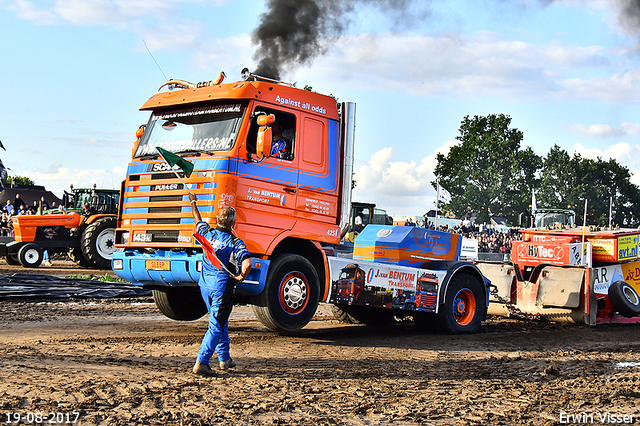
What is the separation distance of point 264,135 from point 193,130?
113 centimetres

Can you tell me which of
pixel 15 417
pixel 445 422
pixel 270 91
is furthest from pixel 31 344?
pixel 445 422

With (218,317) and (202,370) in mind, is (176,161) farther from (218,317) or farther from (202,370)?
(202,370)

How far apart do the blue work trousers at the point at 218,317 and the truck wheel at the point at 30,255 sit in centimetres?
1551

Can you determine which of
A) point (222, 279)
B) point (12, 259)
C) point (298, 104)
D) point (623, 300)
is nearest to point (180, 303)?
point (298, 104)

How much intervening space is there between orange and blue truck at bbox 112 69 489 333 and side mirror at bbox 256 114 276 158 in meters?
0.02

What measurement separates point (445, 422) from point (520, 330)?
6.50 meters

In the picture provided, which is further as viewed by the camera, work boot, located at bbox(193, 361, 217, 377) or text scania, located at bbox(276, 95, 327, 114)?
text scania, located at bbox(276, 95, 327, 114)

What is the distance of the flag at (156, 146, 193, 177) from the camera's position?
7980mm

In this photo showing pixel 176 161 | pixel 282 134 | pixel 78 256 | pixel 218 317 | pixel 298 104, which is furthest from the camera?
pixel 78 256

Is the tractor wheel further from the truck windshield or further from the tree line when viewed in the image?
the tree line

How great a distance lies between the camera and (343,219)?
30.8ft

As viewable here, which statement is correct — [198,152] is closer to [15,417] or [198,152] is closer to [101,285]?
[15,417]

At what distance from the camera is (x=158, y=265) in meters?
8.31

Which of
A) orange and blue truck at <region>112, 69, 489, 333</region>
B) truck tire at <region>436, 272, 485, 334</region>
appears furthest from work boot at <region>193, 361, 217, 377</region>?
truck tire at <region>436, 272, 485, 334</region>
